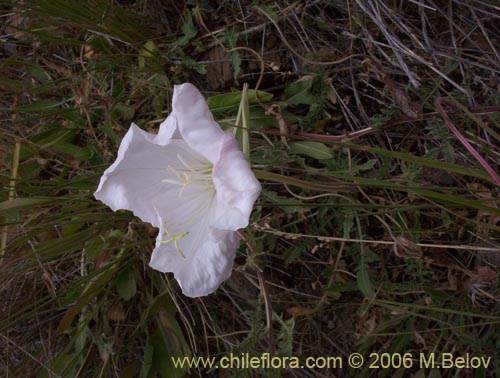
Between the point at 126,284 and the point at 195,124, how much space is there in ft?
2.62

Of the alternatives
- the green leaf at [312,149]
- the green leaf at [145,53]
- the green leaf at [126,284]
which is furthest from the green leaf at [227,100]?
the green leaf at [126,284]

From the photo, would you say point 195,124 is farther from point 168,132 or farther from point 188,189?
point 188,189

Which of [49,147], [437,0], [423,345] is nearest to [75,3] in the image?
[49,147]

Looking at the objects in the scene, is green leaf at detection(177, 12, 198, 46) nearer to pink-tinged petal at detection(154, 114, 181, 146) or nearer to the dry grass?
the dry grass

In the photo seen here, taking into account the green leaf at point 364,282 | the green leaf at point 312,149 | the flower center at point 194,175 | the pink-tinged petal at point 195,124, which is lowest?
the green leaf at point 364,282

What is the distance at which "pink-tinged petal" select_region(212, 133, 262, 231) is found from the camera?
0.81 metres

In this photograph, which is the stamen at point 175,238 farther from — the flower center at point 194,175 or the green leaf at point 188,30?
the green leaf at point 188,30

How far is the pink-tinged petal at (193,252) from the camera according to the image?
936mm

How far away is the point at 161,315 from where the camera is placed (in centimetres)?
152

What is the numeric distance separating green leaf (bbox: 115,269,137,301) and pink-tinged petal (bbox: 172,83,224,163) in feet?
2.49

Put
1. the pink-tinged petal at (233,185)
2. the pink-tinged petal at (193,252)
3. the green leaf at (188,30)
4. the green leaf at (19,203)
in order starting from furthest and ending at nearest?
the green leaf at (188,30) → the green leaf at (19,203) → the pink-tinged petal at (193,252) → the pink-tinged petal at (233,185)

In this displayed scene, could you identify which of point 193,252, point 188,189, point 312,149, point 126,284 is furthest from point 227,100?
point 126,284

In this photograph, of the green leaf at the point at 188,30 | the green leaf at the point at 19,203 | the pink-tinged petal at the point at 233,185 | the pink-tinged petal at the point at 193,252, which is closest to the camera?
the pink-tinged petal at the point at 233,185

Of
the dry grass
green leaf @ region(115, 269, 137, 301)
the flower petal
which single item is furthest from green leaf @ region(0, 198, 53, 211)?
the flower petal
